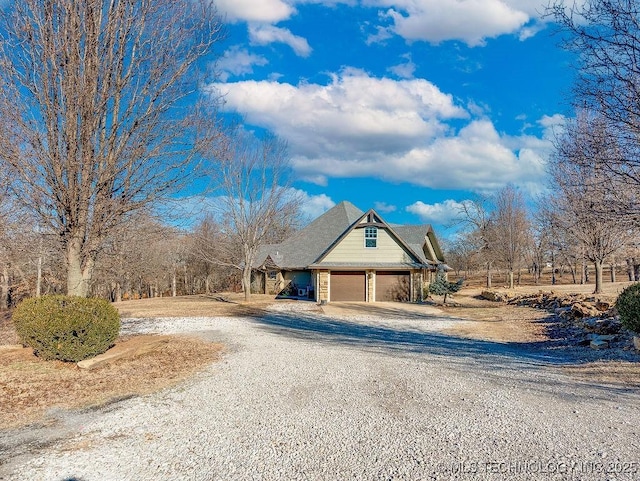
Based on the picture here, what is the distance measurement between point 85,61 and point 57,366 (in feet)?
19.4

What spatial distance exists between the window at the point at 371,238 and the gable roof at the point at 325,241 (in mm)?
2495

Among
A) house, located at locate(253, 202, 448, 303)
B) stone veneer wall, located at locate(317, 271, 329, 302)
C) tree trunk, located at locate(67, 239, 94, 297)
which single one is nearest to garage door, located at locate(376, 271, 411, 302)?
house, located at locate(253, 202, 448, 303)

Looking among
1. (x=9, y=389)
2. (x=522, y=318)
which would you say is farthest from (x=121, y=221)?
(x=522, y=318)

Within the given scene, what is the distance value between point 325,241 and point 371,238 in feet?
18.8

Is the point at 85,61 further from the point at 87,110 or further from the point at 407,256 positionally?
the point at 407,256

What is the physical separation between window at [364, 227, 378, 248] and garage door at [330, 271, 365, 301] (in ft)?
5.73

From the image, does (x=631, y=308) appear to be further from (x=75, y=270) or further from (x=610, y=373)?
(x=75, y=270)

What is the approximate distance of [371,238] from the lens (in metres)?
23.5

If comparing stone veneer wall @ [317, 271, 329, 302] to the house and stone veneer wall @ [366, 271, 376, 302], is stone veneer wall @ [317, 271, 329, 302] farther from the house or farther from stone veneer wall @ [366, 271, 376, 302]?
stone veneer wall @ [366, 271, 376, 302]

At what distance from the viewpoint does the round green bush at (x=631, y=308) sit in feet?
26.0

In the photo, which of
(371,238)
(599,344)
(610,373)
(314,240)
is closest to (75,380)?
(610,373)

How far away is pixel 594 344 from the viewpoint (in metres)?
8.91

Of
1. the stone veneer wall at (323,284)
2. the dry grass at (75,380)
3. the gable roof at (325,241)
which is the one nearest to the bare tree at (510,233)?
the gable roof at (325,241)

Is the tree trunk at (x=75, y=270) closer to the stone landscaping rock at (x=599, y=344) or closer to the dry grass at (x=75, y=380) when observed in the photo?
the dry grass at (x=75, y=380)
